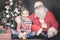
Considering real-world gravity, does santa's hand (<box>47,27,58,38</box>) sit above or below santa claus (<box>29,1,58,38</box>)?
below

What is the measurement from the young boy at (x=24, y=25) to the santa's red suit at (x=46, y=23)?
4 centimetres

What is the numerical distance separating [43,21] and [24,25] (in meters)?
0.21

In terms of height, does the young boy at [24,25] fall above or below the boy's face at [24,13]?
below

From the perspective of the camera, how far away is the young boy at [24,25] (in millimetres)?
2082

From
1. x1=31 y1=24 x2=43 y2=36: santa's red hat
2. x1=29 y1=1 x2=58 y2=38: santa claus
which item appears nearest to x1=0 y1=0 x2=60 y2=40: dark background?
x1=29 y1=1 x2=58 y2=38: santa claus

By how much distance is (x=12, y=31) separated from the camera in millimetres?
2076

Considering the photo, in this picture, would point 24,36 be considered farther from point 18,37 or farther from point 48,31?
point 48,31

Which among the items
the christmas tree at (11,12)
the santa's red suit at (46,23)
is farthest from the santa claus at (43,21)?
the christmas tree at (11,12)

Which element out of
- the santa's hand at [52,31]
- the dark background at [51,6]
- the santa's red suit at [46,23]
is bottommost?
the santa's hand at [52,31]

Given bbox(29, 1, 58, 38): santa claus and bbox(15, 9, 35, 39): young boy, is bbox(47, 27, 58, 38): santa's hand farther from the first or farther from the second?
bbox(15, 9, 35, 39): young boy

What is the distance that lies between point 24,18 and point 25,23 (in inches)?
2.1

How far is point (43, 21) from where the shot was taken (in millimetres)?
2102

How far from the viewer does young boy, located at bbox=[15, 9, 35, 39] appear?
2082 millimetres

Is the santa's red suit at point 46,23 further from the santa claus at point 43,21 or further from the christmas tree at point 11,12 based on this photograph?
the christmas tree at point 11,12
